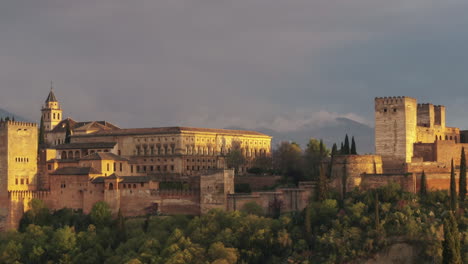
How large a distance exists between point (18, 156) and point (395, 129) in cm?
3259

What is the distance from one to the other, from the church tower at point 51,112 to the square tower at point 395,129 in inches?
2463

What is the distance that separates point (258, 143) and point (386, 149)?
33.5 m

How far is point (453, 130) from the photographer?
77.3 m

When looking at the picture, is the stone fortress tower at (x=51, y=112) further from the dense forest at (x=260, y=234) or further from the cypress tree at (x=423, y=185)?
the cypress tree at (x=423, y=185)

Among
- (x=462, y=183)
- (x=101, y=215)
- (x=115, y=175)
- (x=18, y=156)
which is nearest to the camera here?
(x=462, y=183)

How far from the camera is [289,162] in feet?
278

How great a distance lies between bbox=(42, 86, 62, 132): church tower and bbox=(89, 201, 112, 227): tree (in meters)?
52.5

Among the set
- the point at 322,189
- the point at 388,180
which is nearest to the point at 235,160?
the point at 322,189

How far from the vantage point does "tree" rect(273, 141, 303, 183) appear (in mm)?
81750

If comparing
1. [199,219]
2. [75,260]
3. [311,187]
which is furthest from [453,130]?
[75,260]

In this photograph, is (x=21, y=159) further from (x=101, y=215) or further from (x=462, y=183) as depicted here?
(x=462, y=183)

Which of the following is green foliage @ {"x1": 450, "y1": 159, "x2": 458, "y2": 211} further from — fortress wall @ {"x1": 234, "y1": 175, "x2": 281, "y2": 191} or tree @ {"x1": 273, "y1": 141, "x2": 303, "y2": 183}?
fortress wall @ {"x1": 234, "y1": 175, "x2": 281, "y2": 191}

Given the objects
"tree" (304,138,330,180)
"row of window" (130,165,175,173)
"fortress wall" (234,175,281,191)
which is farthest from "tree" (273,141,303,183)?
"row of window" (130,165,175,173)

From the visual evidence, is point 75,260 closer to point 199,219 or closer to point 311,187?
point 199,219
